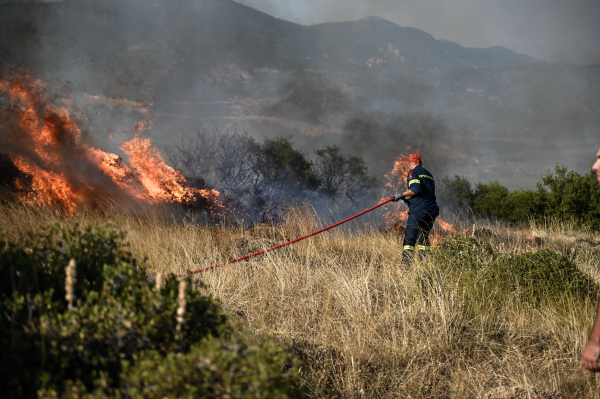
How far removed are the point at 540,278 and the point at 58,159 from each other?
1126cm

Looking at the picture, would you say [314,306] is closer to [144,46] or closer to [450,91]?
[144,46]

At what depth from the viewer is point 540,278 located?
398 cm

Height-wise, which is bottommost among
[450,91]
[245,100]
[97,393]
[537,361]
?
[537,361]

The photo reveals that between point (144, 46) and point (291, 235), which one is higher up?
point (144, 46)

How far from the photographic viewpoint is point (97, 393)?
3.69ft

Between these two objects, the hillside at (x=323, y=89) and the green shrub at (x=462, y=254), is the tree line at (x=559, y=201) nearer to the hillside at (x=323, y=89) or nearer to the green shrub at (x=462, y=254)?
the green shrub at (x=462, y=254)

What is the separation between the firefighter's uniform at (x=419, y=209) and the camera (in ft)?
19.7

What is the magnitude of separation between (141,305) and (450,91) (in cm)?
13273

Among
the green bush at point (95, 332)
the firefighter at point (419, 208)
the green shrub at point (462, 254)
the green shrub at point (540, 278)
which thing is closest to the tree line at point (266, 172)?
the firefighter at point (419, 208)

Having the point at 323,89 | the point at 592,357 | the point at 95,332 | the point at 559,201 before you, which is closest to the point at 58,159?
the point at 95,332

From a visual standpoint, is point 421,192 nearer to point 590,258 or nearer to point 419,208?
point 419,208

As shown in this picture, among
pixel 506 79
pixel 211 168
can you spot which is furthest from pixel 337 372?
pixel 506 79

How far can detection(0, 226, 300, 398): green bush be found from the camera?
1.24 m

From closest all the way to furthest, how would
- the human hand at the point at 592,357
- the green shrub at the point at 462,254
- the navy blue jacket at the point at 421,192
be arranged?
1. the human hand at the point at 592,357
2. the green shrub at the point at 462,254
3. the navy blue jacket at the point at 421,192
